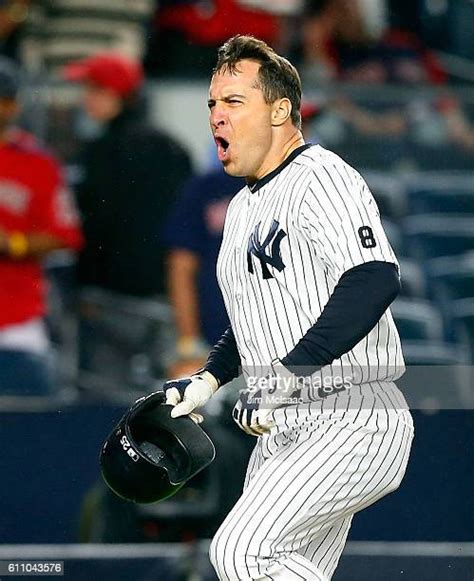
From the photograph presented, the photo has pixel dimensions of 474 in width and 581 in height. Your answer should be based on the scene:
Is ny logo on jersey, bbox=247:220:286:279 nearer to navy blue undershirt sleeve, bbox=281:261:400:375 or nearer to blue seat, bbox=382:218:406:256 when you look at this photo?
navy blue undershirt sleeve, bbox=281:261:400:375

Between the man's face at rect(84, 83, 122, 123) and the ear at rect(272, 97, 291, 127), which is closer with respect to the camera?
the ear at rect(272, 97, 291, 127)

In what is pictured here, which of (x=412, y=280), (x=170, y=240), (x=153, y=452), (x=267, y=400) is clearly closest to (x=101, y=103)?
(x=170, y=240)

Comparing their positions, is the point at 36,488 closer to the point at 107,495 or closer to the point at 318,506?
the point at 107,495

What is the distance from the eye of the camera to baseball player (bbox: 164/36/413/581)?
2.70m

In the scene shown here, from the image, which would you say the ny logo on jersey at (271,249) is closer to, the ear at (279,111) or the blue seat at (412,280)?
the ear at (279,111)

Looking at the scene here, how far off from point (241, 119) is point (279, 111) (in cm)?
9

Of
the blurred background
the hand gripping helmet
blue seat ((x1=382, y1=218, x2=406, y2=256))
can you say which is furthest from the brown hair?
blue seat ((x1=382, y1=218, x2=406, y2=256))

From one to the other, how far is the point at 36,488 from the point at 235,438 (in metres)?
0.64

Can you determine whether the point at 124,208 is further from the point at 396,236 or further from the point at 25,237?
the point at 396,236

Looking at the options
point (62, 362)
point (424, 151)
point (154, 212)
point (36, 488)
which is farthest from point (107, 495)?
point (424, 151)

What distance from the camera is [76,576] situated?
13.3 feet

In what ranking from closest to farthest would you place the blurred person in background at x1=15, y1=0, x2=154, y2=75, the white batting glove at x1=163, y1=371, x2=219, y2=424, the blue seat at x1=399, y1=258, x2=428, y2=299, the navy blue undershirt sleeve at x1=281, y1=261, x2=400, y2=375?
the navy blue undershirt sleeve at x1=281, y1=261, x2=400, y2=375
the white batting glove at x1=163, y1=371, x2=219, y2=424
the blue seat at x1=399, y1=258, x2=428, y2=299
the blurred person in background at x1=15, y1=0, x2=154, y2=75

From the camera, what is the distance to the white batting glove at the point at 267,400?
2680 mm

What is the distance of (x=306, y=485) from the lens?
2.76m
